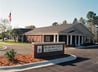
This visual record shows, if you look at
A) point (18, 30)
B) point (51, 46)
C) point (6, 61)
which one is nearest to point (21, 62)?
point (6, 61)

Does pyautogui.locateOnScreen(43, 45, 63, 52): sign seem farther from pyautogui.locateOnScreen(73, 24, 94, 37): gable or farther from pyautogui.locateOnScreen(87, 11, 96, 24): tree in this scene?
pyautogui.locateOnScreen(87, 11, 96, 24): tree

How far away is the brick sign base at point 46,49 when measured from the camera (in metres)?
16.1

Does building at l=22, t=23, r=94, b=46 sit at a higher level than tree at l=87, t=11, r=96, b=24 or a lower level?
lower

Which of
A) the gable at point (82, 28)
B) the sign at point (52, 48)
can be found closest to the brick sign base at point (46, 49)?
the sign at point (52, 48)

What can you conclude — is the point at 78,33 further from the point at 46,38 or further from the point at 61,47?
the point at 61,47

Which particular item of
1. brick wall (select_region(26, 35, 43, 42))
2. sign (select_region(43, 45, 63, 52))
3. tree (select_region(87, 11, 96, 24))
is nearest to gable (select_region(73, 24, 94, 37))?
brick wall (select_region(26, 35, 43, 42))

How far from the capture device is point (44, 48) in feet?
55.9

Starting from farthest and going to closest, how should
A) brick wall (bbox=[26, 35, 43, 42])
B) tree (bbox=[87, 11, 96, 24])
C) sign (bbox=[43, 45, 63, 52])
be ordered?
tree (bbox=[87, 11, 96, 24]) < brick wall (bbox=[26, 35, 43, 42]) < sign (bbox=[43, 45, 63, 52])

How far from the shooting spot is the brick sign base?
52.9ft

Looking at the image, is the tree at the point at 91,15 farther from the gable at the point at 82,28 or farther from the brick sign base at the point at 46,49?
the brick sign base at the point at 46,49

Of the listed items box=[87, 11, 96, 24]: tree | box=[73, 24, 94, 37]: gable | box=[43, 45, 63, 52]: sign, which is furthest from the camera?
box=[87, 11, 96, 24]: tree

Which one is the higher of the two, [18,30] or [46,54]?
[18,30]

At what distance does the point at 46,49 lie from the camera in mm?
17266

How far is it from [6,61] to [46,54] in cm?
470
